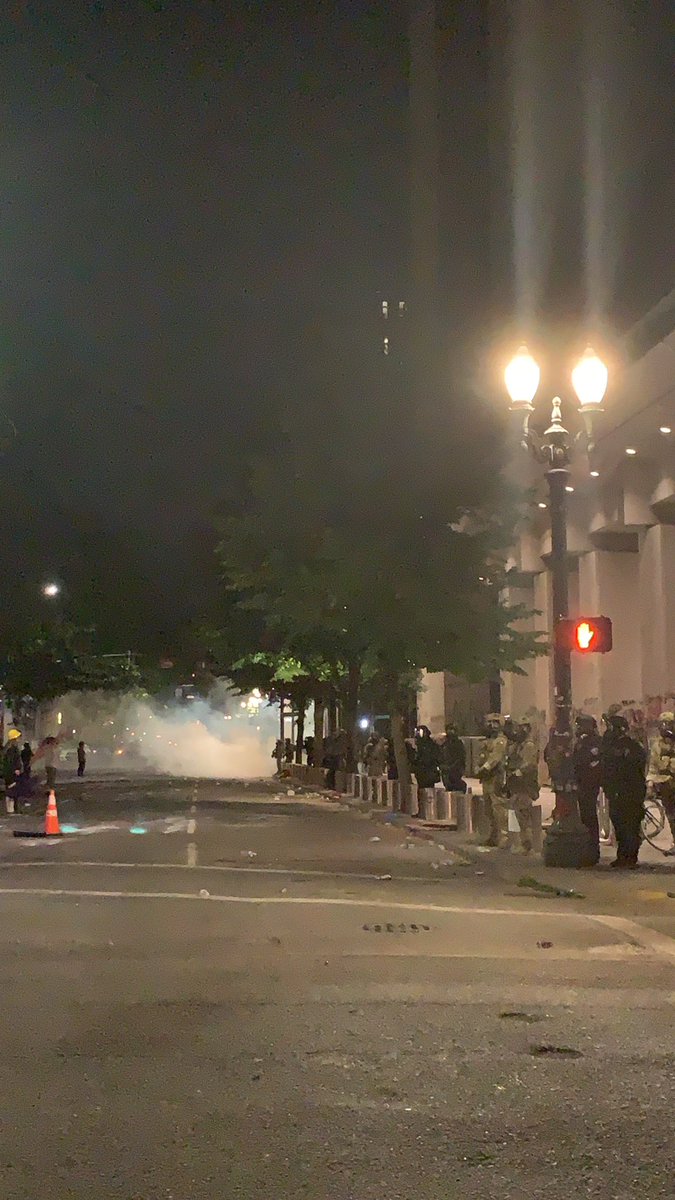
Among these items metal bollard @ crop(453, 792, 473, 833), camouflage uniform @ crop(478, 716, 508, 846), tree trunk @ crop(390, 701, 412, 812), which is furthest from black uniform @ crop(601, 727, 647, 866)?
tree trunk @ crop(390, 701, 412, 812)

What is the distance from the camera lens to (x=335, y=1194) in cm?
436

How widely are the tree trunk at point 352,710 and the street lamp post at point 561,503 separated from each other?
16.0m

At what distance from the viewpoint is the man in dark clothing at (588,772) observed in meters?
14.7

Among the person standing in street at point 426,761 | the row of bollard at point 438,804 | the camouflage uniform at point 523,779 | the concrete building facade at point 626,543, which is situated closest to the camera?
the camouflage uniform at point 523,779

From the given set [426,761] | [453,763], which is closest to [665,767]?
[453,763]

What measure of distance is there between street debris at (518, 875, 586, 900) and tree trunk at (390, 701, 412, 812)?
11.8 m

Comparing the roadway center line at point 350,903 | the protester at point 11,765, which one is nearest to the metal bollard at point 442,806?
the roadway center line at point 350,903

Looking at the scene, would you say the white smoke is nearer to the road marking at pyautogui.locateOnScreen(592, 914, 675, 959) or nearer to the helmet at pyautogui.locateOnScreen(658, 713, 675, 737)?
the helmet at pyautogui.locateOnScreen(658, 713, 675, 737)

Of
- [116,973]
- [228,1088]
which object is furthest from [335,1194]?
[116,973]

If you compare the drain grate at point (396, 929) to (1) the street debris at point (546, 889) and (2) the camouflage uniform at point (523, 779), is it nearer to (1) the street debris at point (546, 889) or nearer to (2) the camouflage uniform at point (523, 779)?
(1) the street debris at point (546, 889)

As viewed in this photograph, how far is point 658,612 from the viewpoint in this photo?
32469 millimetres

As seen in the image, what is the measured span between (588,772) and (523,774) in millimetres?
1722

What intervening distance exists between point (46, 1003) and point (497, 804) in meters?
10.3

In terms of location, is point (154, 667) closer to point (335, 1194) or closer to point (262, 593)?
point (262, 593)
